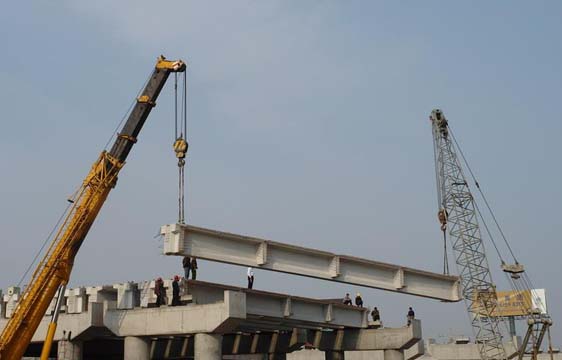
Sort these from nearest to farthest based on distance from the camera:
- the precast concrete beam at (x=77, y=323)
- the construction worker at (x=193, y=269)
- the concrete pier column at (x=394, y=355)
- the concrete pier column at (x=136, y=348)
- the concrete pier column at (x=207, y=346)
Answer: the concrete pier column at (x=207, y=346) < the concrete pier column at (x=136, y=348) < the precast concrete beam at (x=77, y=323) < the construction worker at (x=193, y=269) < the concrete pier column at (x=394, y=355)

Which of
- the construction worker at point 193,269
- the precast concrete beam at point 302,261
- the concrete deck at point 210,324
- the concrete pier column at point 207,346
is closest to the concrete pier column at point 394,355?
the concrete deck at point 210,324

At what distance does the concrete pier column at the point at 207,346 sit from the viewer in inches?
1126

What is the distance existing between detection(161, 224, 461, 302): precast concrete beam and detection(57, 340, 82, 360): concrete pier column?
311 inches

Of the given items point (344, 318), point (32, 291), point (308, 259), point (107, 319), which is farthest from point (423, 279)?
point (32, 291)

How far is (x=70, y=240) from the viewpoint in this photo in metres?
29.2

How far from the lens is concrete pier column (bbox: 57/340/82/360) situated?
32.2 meters

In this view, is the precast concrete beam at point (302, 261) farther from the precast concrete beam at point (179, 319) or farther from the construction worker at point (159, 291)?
the construction worker at point (159, 291)

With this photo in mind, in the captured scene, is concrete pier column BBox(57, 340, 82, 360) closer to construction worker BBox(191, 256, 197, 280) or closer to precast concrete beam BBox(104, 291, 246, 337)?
precast concrete beam BBox(104, 291, 246, 337)

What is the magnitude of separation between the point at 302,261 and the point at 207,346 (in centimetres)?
561

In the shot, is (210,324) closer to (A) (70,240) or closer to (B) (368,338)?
(A) (70,240)

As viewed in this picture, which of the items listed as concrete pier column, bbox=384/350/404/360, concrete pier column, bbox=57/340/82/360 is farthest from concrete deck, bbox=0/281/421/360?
concrete pier column, bbox=384/350/404/360

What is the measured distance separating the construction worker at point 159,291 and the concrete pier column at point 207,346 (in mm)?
2798

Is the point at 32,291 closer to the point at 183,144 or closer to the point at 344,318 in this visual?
the point at 183,144

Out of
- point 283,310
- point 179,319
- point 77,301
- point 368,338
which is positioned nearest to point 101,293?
point 77,301
